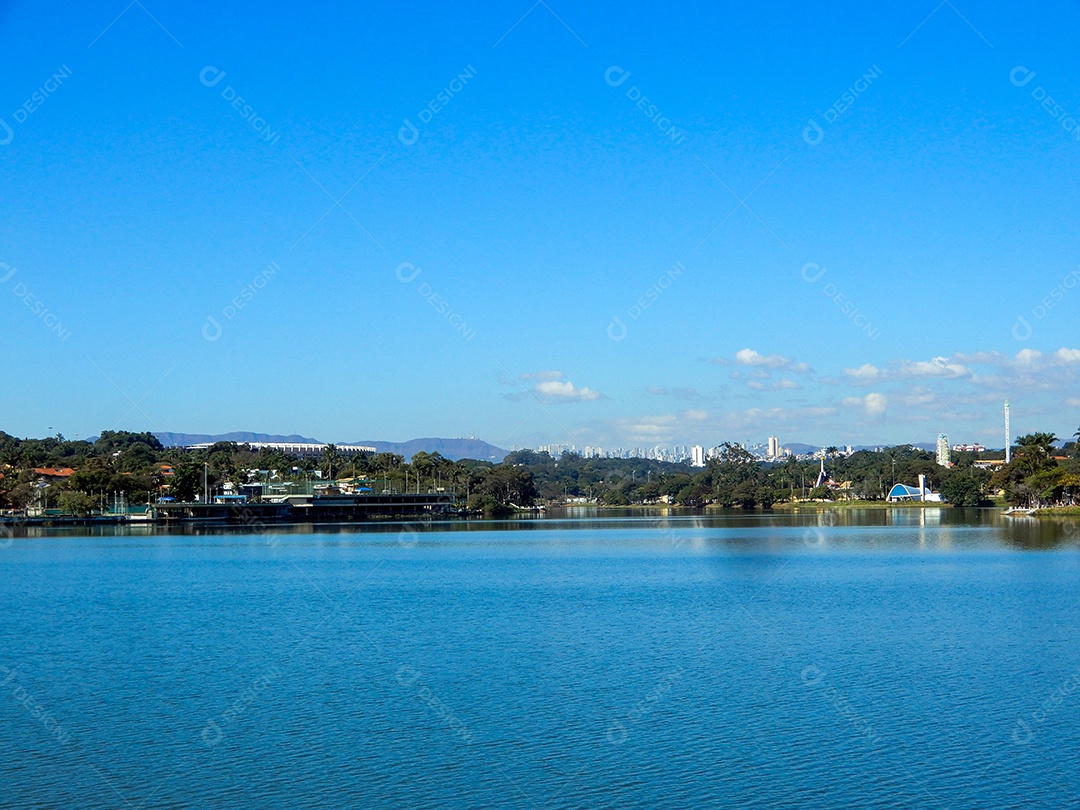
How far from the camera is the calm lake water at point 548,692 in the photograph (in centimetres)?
1716

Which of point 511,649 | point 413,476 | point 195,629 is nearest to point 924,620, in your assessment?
point 511,649

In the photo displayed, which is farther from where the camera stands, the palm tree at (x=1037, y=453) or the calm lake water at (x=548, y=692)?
the palm tree at (x=1037, y=453)

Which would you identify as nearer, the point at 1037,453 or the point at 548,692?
the point at 548,692

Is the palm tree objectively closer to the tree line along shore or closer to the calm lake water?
the tree line along shore

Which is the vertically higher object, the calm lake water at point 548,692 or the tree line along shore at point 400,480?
the tree line along shore at point 400,480

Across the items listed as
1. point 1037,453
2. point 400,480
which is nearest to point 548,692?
point 1037,453

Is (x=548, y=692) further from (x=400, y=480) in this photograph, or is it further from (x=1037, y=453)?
(x=400, y=480)

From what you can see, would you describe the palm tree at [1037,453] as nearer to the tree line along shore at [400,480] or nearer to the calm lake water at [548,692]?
the tree line along shore at [400,480]

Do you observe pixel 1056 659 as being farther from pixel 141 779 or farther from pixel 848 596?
pixel 141 779

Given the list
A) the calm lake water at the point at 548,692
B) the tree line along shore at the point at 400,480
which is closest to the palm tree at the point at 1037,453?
the tree line along shore at the point at 400,480

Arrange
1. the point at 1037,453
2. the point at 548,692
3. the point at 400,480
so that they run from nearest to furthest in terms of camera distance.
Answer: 1. the point at 548,692
2. the point at 1037,453
3. the point at 400,480

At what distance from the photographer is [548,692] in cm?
2325

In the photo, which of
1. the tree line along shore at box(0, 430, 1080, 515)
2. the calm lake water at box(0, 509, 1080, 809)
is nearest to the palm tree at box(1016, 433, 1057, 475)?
the tree line along shore at box(0, 430, 1080, 515)

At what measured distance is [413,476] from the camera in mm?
177500
